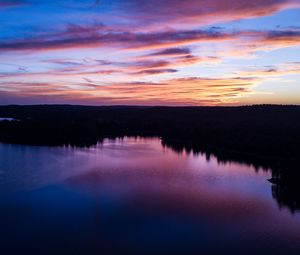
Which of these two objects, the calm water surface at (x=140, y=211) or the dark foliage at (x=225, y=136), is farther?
the dark foliage at (x=225, y=136)

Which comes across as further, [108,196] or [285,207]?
[108,196]

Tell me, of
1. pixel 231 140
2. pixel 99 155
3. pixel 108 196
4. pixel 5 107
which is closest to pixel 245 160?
pixel 231 140

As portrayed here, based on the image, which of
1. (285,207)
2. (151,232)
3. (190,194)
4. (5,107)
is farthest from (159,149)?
(5,107)

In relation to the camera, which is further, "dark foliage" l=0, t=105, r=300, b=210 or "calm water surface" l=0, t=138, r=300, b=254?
"dark foliage" l=0, t=105, r=300, b=210

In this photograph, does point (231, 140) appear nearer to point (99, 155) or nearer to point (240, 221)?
point (99, 155)

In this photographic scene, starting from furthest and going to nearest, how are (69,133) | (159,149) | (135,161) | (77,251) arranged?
(69,133)
(159,149)
(135,161)
(77,251)

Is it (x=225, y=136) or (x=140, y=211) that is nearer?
(x=140, y=211)

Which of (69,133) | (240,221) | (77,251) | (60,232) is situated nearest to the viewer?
(77,251)
